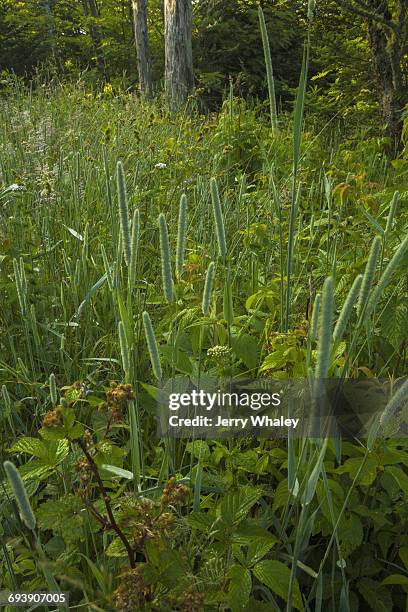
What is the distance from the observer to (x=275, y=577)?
31.6 inches

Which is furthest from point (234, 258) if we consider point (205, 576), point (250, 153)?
point (250, 153)

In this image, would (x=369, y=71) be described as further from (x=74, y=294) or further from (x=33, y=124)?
(x=74, y=294)

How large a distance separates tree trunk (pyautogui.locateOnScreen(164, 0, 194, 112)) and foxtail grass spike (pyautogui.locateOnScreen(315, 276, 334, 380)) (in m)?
6.17

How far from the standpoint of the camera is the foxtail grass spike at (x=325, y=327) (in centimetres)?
60

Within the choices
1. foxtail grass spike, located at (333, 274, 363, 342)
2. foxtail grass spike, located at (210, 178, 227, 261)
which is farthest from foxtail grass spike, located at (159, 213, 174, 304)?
foxtail grass spike, located at (333, 274, 363, 342)

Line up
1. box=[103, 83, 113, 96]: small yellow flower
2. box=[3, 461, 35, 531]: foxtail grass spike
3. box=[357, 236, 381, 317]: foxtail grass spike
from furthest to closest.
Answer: box=[103, 83, 113, 96]: small yellow flower, box=[357, 236, 381, 317]: foxtail grass spike, box=[3, 461, 35, 531]: foxtail grass spike

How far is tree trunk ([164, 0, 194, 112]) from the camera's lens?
6.36 metres

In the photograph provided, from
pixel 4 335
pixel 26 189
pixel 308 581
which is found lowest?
pixel 308 581

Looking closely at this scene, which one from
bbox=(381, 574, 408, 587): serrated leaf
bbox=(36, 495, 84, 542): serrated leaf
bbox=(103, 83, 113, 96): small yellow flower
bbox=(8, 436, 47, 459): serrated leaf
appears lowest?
bbox=(381, 574, 408, 587): serrated leaf

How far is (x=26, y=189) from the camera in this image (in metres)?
2.05

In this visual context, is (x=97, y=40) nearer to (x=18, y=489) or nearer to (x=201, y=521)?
(x=201, y=521)

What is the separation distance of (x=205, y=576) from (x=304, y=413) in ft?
1.25

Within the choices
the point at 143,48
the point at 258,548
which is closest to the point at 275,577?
the point at 258,548

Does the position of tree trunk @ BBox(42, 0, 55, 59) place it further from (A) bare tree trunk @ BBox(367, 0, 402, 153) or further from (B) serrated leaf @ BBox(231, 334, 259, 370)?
(B) serrated leaf @ BBox(231, 334, 259, 370)
